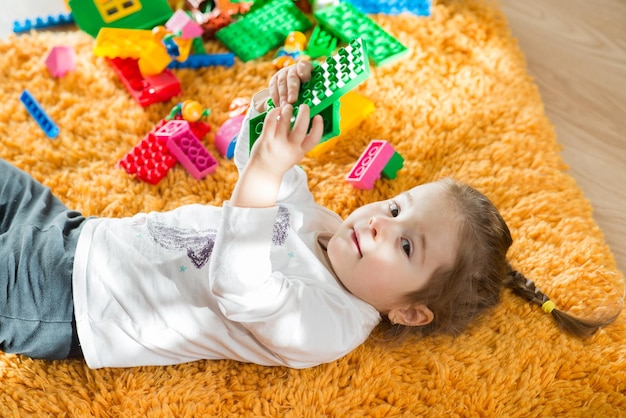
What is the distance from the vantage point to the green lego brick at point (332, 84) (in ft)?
2.72

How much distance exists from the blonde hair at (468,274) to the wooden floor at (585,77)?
15.7 inches

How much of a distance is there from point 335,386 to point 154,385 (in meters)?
0.27

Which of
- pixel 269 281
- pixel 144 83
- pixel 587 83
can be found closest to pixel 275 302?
pixel 269 281

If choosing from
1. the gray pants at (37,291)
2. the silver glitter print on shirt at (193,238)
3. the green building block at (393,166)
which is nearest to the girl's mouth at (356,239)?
the silver glitter print on shirt at (193,238)

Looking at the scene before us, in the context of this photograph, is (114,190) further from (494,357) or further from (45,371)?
(494,357)

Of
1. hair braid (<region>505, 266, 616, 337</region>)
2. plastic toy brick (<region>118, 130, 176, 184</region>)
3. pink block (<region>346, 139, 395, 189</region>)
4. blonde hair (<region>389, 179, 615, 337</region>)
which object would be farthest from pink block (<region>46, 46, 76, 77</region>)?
hair braid (<region>505, 266, 616, 337</region>)

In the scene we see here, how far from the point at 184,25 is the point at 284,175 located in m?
0.48

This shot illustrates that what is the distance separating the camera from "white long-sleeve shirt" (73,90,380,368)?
865 mm

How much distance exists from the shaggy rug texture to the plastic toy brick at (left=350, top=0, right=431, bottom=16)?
25 millimetres

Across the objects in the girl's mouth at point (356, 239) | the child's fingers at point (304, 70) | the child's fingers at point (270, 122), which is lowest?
the girl's mouth at point (356, 239)

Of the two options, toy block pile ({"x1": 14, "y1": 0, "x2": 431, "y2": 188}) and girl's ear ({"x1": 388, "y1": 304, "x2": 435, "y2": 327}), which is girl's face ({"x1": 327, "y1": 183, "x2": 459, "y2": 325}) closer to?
girl's ear ({"x1": 388, "y1": 304, "x2": 435, "y2": 327})

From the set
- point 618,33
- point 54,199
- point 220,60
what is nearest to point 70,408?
point 54,199

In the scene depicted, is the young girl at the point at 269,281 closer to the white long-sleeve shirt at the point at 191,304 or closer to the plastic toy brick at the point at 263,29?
the white long-sleeve shirt at the point at 191,304

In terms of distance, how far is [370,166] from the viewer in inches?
45.9
